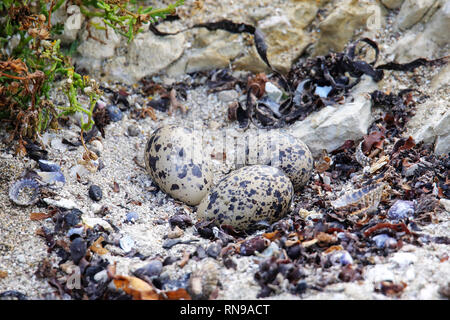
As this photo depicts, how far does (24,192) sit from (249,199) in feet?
4.85

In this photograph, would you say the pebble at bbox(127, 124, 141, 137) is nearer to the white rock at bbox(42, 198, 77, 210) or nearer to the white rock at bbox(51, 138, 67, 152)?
the white rock at bbox(51, 138, 67, 152)

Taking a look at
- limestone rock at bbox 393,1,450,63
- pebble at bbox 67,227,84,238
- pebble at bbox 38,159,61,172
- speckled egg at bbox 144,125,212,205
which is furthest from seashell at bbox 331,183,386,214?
pebble at bbox 38,159,61,172

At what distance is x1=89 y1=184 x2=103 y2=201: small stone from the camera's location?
314cm

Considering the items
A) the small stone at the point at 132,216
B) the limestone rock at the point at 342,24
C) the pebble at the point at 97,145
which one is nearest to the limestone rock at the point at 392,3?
the limestone rock at the point at 342,24

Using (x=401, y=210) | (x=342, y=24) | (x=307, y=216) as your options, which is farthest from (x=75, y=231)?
(x=342, y=24)

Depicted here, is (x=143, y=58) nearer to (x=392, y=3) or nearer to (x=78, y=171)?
(x=78, y=171)

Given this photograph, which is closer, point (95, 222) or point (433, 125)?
point (95, 222)

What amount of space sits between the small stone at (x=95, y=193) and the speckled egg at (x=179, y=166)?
0.40 m

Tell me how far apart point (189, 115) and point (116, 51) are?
3.03 ft

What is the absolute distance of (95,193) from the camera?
124 inches

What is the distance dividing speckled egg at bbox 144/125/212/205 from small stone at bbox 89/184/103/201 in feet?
1.32

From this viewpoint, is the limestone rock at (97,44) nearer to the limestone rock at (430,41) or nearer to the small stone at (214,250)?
the small stone at (214,250)

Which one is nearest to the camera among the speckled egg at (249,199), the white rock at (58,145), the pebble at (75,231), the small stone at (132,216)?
the pebble at (75,231)

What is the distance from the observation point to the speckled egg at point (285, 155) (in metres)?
3.29
